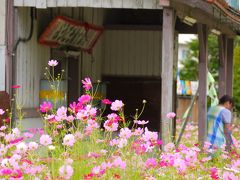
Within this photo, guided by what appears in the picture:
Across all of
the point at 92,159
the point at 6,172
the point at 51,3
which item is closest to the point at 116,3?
the point at 51,3

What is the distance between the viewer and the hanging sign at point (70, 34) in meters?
12.6

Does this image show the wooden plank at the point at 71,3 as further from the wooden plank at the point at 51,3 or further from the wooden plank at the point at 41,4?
the wooden plank at the point at 41,4

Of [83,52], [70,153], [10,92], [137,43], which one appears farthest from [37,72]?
[70,153]

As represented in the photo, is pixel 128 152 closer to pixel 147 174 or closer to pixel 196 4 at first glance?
pixel 147 174

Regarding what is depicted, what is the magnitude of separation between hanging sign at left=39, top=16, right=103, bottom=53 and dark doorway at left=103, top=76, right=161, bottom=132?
5.51ft

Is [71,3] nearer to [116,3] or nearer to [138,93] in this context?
[116,3]

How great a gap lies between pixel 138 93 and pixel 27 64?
19.0 feet

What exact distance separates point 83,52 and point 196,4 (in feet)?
17.4

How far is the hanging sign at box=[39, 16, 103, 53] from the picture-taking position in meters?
12.6

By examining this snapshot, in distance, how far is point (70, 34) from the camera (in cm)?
1397

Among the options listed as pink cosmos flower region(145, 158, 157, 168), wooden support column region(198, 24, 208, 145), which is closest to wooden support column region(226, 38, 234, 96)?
wooden support column region(198, 24, 208, 145)

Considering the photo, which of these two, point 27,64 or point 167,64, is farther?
point 27,64

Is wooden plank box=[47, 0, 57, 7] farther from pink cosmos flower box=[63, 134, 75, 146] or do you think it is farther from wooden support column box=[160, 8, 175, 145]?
pink cosmos flower box=[63, 134, 75, 146]

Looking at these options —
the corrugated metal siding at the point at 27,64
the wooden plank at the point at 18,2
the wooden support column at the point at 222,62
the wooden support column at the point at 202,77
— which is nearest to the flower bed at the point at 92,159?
the wooden plank at the point at 18,2
